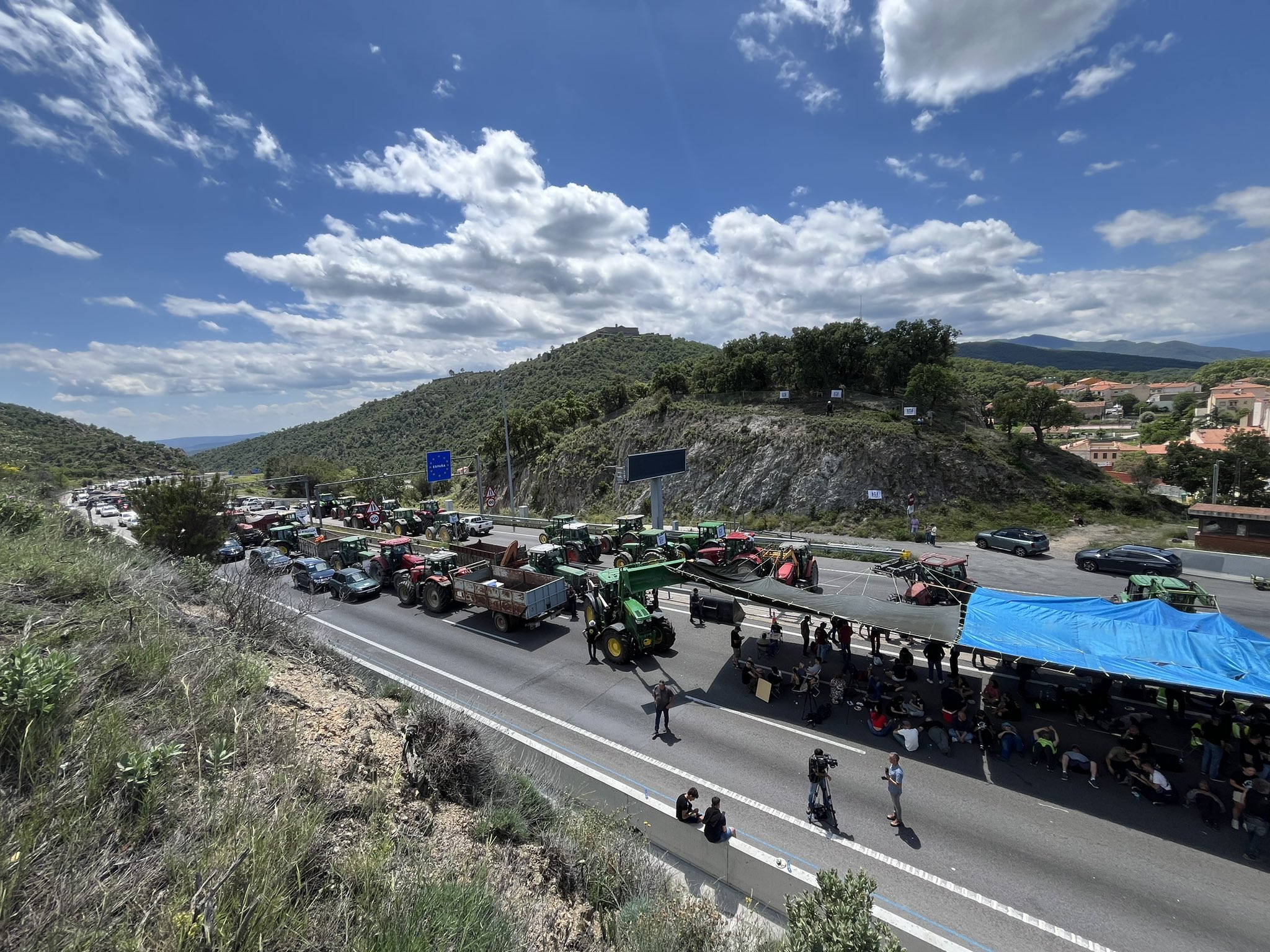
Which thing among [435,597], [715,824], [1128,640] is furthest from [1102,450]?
[715,824]

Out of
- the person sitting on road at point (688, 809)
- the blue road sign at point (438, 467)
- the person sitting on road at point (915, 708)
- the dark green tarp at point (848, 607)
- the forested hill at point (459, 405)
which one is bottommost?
the person sitting on road at point (688, 809)

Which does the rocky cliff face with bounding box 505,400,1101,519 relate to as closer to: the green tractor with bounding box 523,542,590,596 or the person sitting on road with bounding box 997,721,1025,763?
the green tractor with bounding box 523,542,590,596

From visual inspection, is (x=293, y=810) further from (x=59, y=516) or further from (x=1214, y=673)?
(x=59, y=516)

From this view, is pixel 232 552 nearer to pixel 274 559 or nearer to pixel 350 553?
pixel 274 559

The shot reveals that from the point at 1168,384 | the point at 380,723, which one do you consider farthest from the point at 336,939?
the point at 1168,384

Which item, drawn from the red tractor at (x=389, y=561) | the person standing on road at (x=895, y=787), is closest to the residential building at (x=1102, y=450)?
the person standing on road at (x=895, y=787)

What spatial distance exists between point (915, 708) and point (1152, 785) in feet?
12.9

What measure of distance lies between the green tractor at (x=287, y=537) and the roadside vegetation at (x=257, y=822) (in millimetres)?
24459

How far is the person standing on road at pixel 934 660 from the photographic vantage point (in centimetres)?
1369

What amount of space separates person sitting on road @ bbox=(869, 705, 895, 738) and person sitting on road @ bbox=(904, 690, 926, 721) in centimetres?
52

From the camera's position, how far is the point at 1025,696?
42.2ft

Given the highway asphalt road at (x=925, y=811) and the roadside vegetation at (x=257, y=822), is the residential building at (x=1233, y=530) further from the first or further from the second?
the roadside vegetation at (x=257, y=822)

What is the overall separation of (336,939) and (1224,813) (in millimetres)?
13768

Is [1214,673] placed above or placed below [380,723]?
above
